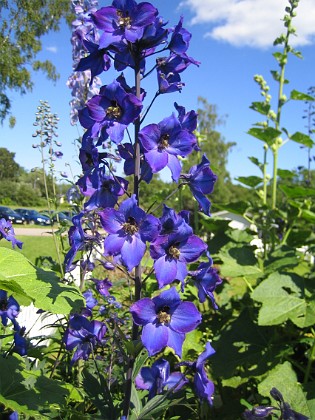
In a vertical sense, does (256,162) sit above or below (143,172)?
above

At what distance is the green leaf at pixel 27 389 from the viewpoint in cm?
149

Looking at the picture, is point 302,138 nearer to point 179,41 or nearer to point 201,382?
point 179,41

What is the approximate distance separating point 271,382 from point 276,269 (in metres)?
0.88

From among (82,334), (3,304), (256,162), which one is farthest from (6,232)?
(256,162)

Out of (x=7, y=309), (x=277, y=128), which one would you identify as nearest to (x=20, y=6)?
(x=277, y=128)

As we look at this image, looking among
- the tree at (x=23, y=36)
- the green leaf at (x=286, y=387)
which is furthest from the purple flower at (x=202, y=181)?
the tree at (x=23, y=36)

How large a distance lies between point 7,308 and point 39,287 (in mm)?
793

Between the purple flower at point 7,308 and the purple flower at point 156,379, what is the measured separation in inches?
24.0

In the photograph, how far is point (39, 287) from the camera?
3.91 ft

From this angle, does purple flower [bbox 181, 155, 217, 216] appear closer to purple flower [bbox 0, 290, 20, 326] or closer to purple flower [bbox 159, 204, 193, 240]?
purple flower [bbox 159, 204, 193, 240]

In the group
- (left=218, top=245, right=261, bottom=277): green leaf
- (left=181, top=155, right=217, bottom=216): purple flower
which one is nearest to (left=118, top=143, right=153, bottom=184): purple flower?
(left=181, top=155, right=217, bottom=216): purple flower

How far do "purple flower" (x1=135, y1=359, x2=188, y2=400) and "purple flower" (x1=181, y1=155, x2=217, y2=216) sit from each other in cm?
63

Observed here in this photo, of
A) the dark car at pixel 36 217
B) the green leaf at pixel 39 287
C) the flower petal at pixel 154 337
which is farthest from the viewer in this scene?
the dark car at pixel 36 217

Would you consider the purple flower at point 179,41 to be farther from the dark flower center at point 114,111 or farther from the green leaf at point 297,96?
the green leaf at point 297,96
